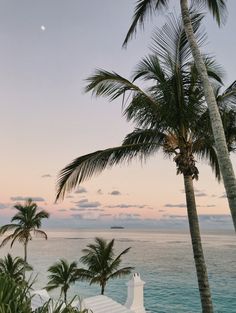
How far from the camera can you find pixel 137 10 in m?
8.39

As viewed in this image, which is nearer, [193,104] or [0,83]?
[193,104]

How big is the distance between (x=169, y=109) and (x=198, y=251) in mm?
3773

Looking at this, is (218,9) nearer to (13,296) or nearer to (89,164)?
(89,164)

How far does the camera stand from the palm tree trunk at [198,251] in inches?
308

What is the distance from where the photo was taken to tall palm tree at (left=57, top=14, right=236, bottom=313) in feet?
27.2

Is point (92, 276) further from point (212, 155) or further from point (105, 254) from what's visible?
point (212, 155)

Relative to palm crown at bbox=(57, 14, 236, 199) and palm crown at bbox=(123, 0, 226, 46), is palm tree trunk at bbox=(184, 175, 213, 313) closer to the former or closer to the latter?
palm crown at bbox=(57, 14, 236, 199)

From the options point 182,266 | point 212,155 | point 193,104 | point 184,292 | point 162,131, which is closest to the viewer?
point 193,104

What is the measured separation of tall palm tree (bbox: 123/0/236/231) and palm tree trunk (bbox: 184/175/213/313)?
2.47 m

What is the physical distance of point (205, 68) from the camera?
6957 mm

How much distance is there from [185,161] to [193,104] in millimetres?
1562

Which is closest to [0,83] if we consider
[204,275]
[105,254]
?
[204,275]

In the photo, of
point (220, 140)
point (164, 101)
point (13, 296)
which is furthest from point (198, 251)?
point (13, 296)

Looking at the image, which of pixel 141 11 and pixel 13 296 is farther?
pixel 141 11
